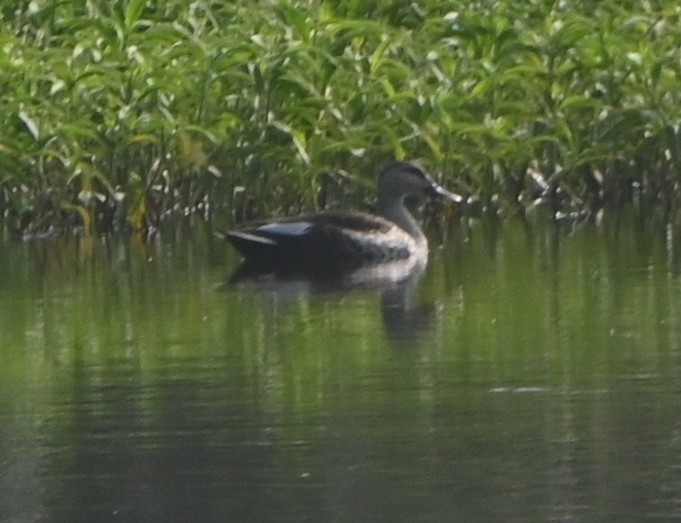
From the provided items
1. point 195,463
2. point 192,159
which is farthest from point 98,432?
point 192,159

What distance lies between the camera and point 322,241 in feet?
48.6

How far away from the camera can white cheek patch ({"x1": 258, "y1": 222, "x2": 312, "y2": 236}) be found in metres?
14.8

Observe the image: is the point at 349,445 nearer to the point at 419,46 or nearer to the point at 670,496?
the point at 670,496

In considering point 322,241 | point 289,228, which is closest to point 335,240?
point 322,241

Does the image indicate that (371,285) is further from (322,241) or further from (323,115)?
(323,115)

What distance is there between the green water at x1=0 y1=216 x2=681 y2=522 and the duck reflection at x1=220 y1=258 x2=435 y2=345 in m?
0.04

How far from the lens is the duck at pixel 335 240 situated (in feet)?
48.3

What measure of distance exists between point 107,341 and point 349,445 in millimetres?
3018

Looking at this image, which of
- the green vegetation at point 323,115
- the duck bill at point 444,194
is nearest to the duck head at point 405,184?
the duck bill at point 444,194

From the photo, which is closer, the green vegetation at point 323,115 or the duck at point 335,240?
the duck at point 335,240

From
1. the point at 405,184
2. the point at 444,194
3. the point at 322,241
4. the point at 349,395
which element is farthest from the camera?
the point at 444,194

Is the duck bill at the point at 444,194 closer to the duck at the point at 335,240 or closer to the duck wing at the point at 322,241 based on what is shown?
the duck at the point at 335,240

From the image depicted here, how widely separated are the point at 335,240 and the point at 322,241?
83mm

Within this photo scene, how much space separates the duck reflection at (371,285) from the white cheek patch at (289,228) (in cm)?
20
